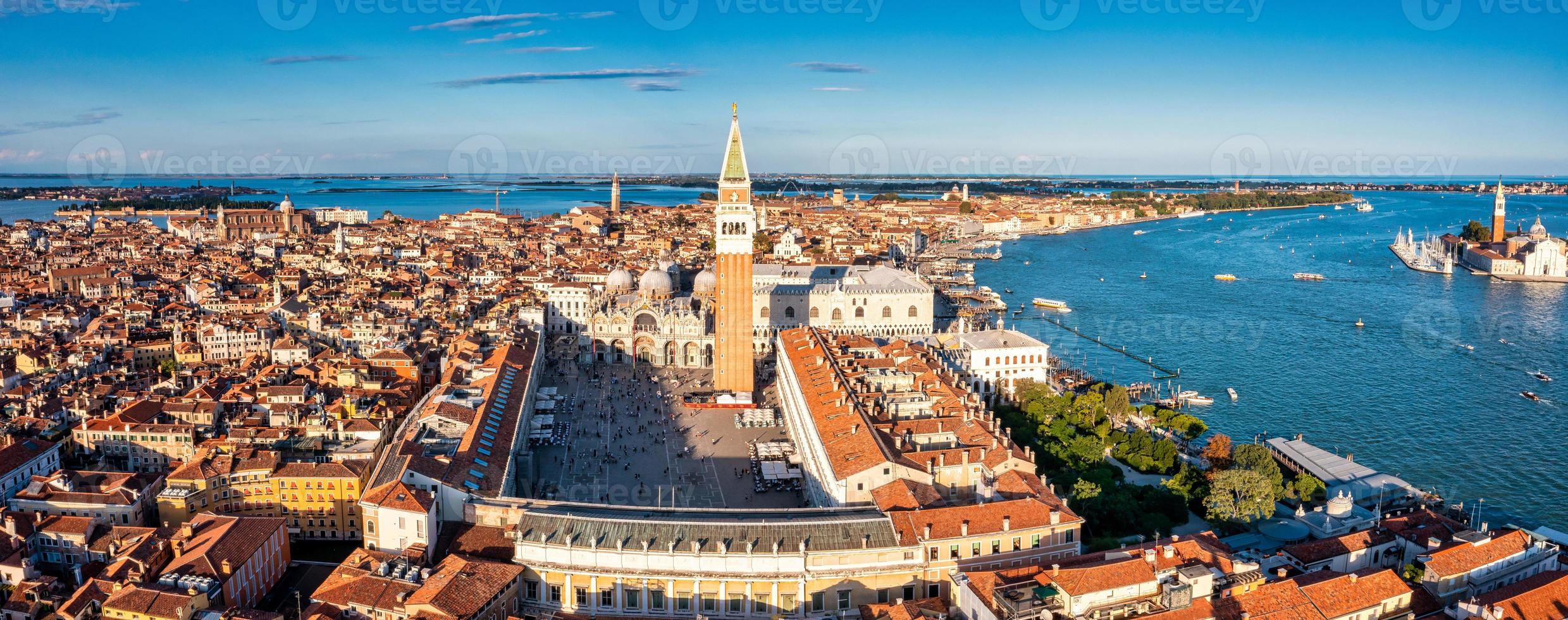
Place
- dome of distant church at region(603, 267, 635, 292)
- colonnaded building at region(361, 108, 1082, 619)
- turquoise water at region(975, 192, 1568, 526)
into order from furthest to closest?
Result: 1. dome of distant church at region(603, 267, 635, 292)
2. turquoise water at region(975, 192, 1568, 526)
3. colonnaded building at region(361, 108, 1082, 619)

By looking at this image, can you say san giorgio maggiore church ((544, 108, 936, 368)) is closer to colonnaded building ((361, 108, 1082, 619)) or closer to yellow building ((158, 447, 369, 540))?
colonnaded building ((361, 108, 1082, 619))

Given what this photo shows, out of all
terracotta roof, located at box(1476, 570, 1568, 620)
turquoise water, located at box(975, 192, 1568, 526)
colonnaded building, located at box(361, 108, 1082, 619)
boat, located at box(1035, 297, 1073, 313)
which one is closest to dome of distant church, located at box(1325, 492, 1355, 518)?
turquoise water, located at box(975, 192, 1568, 526)

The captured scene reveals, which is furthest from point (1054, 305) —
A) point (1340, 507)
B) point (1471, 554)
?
point (1471, 554)

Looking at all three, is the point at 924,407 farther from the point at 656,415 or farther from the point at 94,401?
the point at 94,401

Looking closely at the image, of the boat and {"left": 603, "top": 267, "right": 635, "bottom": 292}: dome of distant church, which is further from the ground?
{"left": 603, "top": 267, "right": 635, "bottom": 292}: dome of distant church

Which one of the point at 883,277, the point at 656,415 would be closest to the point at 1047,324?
the point at 883,277

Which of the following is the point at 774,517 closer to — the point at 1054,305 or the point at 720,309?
the point at 720,309

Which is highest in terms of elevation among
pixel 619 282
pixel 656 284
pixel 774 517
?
pixel 656 284

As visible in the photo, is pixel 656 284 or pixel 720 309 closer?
pixel 720 309
